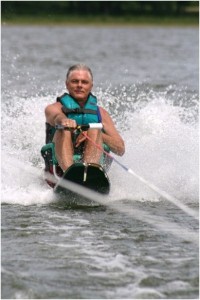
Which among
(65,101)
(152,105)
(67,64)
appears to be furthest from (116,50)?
(65,101)

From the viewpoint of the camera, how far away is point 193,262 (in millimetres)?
6117

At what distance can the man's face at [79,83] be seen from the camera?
8.37 metres

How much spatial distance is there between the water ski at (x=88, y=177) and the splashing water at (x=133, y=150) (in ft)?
0.88

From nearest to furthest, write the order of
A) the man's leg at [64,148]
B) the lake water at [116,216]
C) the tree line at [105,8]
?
the lake water at [116,216], the man's leg at [64,148], the tree line at [105,8]

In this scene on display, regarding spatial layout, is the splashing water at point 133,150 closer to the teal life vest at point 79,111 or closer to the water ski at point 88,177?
the water ski at point 88,177

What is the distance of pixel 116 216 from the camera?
7.62 metres

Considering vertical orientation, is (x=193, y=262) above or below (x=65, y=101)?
below

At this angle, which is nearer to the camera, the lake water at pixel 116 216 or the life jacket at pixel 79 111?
the lake water at pixel 116 216

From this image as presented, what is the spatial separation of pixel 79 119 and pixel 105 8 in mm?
50384

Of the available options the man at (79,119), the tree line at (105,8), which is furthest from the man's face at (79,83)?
the tree line at (105,8)

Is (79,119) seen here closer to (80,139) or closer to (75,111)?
(75,111)

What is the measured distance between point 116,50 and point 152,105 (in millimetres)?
18173

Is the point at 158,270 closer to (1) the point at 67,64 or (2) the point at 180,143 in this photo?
(2) the point at 180,143

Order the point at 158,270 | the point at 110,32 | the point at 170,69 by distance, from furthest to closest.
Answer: the point at 110,32
the point at 170,69
the point at 158,270
